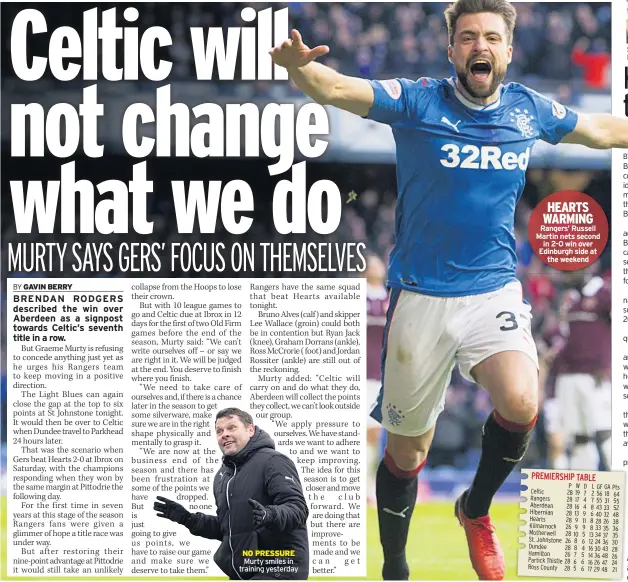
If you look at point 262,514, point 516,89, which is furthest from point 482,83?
point 262,514

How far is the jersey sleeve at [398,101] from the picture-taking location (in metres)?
3.98

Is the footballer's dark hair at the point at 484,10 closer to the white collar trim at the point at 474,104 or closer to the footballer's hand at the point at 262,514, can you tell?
the white collar trim at the point at 474,104

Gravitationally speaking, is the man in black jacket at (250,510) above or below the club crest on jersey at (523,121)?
below

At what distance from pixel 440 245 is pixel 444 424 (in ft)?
2.93

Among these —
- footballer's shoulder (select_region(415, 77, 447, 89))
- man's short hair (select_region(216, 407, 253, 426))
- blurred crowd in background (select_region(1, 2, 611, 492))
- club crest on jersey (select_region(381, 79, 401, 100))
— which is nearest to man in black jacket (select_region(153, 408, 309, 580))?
man's short hair (select_region(216, 407, 253, 426))

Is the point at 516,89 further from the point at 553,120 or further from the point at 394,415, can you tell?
the point at 394,415

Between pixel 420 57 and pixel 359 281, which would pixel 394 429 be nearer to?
pixel 359 281

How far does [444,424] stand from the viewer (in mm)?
4277

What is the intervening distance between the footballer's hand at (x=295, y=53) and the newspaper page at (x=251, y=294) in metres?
0.66

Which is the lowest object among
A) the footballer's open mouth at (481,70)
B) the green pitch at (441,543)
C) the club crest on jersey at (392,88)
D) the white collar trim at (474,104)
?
the green pitch at (441,543)

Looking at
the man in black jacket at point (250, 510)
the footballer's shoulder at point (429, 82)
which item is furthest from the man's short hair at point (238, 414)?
the footballer's shoulder at point (429, 82)

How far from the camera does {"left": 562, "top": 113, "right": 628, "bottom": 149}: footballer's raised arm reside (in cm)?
416

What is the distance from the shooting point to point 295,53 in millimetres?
3561

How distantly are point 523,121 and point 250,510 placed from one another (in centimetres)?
215
